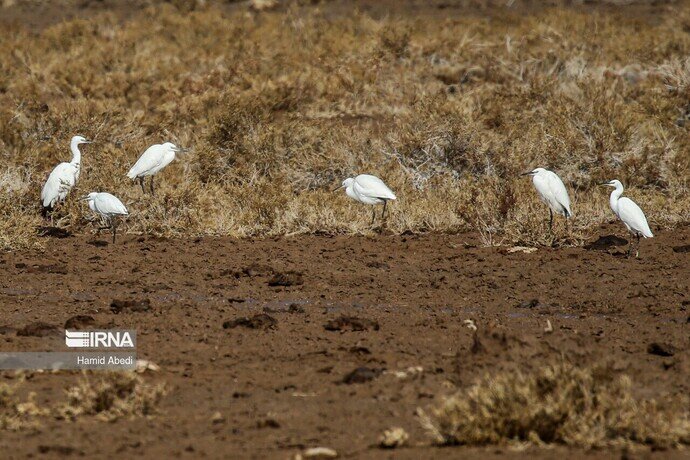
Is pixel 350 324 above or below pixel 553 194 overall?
below

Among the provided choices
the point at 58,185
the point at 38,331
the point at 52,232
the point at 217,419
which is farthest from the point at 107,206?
the point at 217,419

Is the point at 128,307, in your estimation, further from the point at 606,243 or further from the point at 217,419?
the point at 606,243

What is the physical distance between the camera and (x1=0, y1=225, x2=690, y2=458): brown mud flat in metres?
6.26

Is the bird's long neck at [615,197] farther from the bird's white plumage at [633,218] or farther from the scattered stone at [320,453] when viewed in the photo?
the scattered stone at [320,453]

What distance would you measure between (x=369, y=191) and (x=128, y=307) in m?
4.24

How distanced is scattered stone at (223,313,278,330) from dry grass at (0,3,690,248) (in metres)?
A: 4.05

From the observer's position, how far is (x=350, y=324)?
858 cm

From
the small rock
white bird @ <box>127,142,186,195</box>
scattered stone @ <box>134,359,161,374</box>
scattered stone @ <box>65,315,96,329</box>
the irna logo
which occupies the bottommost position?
the small rock

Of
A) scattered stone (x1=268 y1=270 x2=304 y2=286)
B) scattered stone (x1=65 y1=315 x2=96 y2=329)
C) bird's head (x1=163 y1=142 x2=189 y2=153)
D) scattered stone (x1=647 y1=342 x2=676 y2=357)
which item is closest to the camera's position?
scattered stone (x1=647 y1=342 x2=676 y2=357)

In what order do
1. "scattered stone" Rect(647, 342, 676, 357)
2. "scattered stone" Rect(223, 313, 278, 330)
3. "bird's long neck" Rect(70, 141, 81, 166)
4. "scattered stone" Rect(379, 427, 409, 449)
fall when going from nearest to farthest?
1. "scattered stone" Rect(379, 427, 409, 449)
2. "scattered stone" Rect(647, 342, 676, 357)
3. "scattered stone" Rect(223, 313, 278, 330)
4. "bird's long neck" Rect(70, 141, 81, 166)

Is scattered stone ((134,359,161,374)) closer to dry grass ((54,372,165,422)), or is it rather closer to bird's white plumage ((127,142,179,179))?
dry grass ((54,372,165,422))

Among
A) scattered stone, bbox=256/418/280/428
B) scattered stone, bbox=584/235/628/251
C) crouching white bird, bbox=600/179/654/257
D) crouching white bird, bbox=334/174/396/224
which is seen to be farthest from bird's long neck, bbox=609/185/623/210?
scattered stone, bbox=256/418/280/428

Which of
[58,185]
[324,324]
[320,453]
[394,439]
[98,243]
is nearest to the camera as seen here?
[320,453]

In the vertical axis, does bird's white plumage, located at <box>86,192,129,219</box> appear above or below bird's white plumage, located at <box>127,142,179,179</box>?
below
